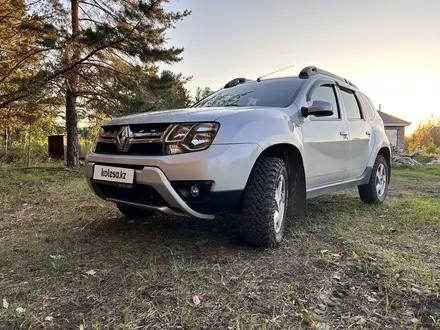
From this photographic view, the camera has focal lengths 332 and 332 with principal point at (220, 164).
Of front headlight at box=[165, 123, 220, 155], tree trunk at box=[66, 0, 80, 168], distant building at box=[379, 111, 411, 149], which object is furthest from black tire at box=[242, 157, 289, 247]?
distant building at box=[379, 111, 411, 149]

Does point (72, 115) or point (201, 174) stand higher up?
point (72, 115)

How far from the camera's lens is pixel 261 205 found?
8.33 ft

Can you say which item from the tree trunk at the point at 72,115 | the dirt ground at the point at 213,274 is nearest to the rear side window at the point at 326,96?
the dirt ground at the point at 213,274

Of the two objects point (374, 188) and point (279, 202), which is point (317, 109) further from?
point (374, 188)

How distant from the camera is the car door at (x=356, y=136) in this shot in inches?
156

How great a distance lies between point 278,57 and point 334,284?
27.0 feet

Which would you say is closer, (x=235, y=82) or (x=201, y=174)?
(x=201, y=174)

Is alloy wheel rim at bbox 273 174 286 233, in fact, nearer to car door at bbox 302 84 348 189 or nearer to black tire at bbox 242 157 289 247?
black tire at bbox 242 157 289 247

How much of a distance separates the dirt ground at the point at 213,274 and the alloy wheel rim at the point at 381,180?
90 cm

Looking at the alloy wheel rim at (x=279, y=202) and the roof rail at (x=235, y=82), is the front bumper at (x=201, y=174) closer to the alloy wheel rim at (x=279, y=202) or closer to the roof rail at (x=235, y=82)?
the alloy wheel rim at (x=279, y=202)

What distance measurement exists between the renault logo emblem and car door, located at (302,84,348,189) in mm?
1583

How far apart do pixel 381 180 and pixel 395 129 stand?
25.6m

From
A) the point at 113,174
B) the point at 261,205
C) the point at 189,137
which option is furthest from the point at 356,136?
the point at 113,174

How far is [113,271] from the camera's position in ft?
7.52
